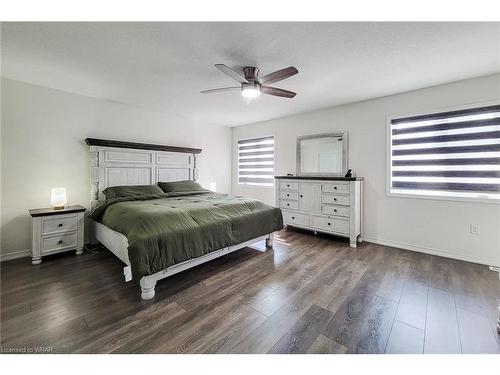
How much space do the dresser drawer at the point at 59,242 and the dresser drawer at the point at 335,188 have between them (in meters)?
3.92

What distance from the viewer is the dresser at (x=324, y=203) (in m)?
3.40

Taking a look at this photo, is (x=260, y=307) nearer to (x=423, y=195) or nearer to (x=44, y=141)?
(x=423, y=195)

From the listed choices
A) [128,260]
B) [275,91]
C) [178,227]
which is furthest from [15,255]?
[275,91]

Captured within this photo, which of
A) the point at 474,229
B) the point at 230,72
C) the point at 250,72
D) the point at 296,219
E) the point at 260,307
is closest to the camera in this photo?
the point at 260,307

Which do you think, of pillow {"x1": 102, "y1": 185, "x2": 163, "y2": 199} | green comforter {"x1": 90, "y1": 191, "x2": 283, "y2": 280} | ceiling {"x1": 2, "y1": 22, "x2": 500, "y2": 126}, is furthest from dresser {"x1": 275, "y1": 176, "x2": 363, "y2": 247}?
pillow {"x1": 102, "y1": 185, "x2": 163, "y2": 199}

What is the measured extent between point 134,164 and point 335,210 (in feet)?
12.1

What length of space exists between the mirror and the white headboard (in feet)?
7.64

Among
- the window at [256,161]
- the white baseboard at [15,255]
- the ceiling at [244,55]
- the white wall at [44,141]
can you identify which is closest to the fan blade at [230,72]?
the ceiling at [244,55]

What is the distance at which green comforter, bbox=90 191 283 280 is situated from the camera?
193cm

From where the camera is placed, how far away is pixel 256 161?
532 cm

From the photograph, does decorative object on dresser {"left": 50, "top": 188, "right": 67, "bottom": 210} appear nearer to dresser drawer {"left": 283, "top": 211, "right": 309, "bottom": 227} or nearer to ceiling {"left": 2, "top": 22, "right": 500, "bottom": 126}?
ceiling {"left": 2, "top": 22, "right": 500, "bottom": 126}

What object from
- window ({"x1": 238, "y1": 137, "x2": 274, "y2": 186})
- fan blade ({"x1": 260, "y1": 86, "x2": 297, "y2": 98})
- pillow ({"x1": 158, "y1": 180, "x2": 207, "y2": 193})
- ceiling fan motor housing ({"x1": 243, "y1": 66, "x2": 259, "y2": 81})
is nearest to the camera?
ceiling fan motor housing ({"x1": 243, "y1": 66, "x2": 259, "y2": 81})
